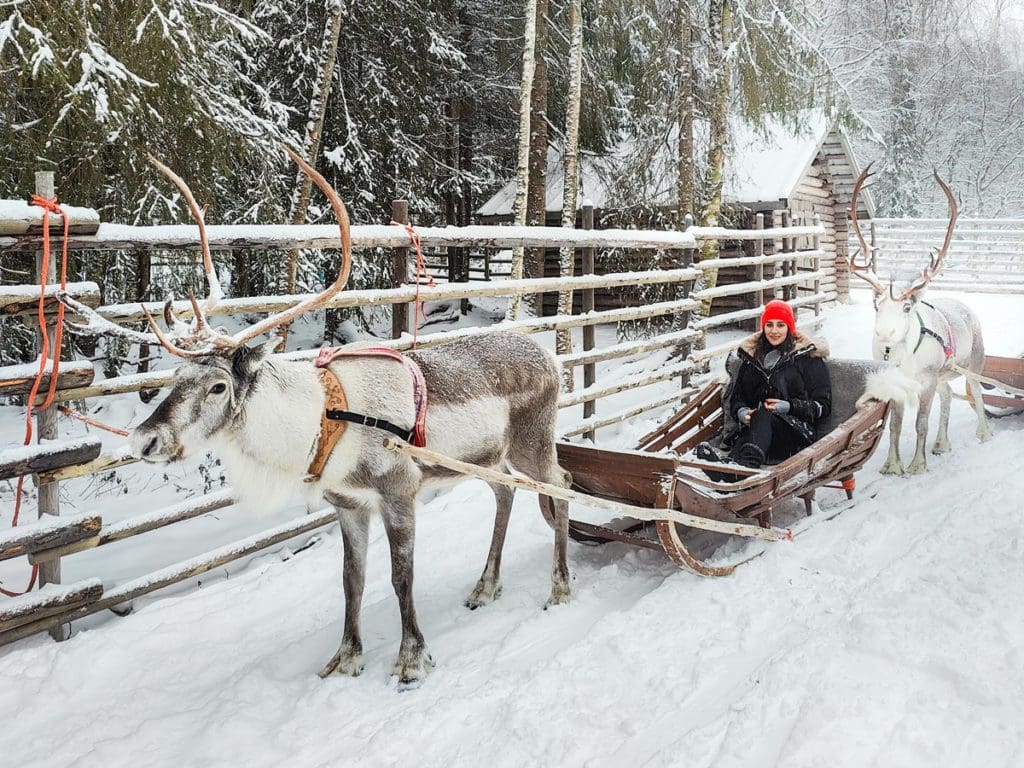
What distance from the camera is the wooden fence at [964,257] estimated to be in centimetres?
1823

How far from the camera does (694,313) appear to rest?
844 centimetres

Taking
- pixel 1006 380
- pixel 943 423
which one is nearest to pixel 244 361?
pixel 943 423

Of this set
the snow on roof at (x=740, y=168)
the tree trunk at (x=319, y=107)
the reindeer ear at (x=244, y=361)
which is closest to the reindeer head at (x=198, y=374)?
the reindeer ear at (x=244, y=361)

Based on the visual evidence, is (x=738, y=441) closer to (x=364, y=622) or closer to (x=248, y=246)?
(x=364, y=622)

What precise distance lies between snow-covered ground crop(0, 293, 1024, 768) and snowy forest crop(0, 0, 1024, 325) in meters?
3.60

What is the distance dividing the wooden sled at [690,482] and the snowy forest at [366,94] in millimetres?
4562

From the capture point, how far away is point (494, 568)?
3742mm

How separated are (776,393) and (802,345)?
379mm

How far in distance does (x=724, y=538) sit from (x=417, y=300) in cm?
239

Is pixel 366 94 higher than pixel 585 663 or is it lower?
higher

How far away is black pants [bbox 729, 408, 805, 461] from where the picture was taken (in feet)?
15.4

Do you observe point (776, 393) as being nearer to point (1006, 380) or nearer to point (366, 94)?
point (1006, 380)

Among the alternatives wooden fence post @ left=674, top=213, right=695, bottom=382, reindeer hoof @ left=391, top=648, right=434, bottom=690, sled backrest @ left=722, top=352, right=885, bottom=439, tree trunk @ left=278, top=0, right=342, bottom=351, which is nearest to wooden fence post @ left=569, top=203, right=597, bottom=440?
wooden fence post @ left=674, top=213, right=695, bottom=382

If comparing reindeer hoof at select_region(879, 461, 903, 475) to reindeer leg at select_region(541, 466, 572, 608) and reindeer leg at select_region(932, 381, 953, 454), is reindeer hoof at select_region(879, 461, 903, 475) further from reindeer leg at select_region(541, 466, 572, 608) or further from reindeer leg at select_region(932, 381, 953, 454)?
reindeer leg at select_region(541, 466, 572, 608)
